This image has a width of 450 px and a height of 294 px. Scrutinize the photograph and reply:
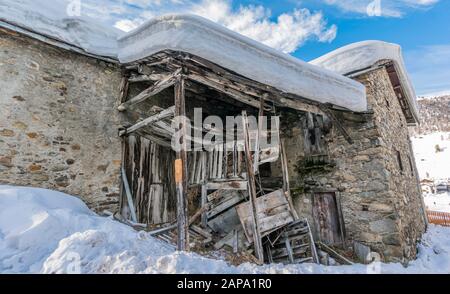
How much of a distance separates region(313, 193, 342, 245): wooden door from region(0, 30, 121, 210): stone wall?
15.8 feet

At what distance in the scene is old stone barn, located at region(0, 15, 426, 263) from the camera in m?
4.02

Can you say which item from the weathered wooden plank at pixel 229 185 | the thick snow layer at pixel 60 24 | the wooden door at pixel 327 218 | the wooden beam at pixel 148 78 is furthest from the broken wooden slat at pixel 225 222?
the thick snow layer at pixel 60 24

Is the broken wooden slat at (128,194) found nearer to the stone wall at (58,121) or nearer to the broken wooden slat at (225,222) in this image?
the stone wall at (58,121)

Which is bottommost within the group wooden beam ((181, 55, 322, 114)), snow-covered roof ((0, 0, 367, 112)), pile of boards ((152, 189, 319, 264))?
pile of boards ((152, 189, 319, 264))

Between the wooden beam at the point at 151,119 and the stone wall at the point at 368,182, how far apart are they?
3711 mm

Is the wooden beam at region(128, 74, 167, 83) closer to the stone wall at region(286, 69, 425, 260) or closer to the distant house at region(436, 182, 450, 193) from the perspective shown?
the stone wall at region(286, 69, 425, 260)

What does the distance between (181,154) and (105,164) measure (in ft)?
7.47

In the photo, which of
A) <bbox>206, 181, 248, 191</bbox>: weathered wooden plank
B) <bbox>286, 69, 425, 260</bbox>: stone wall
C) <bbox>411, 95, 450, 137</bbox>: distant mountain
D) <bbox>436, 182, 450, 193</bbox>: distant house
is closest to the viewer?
<bbox>286, 69, 425, 260</bbox>: stone wall

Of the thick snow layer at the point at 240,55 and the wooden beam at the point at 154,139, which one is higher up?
the thick snow layer at the point at 240,55

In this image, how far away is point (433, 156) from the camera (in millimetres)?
33094

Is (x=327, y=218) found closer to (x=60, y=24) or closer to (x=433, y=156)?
(x=60, y=24)

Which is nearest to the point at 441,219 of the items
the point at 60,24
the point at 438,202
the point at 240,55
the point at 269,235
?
the point at 438,202

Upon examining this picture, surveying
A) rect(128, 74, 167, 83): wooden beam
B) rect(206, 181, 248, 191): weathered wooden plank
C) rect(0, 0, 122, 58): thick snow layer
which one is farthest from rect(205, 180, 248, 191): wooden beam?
rect(0, 0, 122, 58): thick snow layer

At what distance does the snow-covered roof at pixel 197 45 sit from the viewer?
350 centimetres
